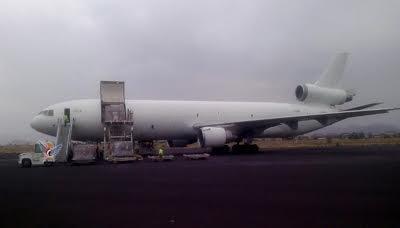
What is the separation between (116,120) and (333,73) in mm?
19868

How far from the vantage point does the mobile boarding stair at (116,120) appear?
76.9 feet

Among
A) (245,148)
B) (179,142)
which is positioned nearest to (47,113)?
(179,142)

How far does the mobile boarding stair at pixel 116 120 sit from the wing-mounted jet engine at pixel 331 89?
15.7m

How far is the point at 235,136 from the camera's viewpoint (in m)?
27.7

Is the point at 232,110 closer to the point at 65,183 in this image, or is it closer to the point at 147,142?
the point at 147,142

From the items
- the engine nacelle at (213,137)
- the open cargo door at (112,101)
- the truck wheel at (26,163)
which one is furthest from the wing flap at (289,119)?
the truck wheel at (26,163)

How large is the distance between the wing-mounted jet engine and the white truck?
20.7 m

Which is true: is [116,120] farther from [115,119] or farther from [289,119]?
[289,119]

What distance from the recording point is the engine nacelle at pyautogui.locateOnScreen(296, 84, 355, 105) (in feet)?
107

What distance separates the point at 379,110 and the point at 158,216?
23089 mm

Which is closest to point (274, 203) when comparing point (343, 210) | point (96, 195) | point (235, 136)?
point (343, 210)

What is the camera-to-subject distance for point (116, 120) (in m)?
24.9

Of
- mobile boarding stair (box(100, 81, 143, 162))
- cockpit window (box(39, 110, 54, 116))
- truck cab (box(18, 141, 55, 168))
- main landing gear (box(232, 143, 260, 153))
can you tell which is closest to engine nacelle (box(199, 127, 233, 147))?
main landing gear (box(232, 143, 260, 153))

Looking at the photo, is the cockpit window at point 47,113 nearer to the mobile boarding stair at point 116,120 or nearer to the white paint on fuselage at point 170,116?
the white paint on fuselage at point 170,116
